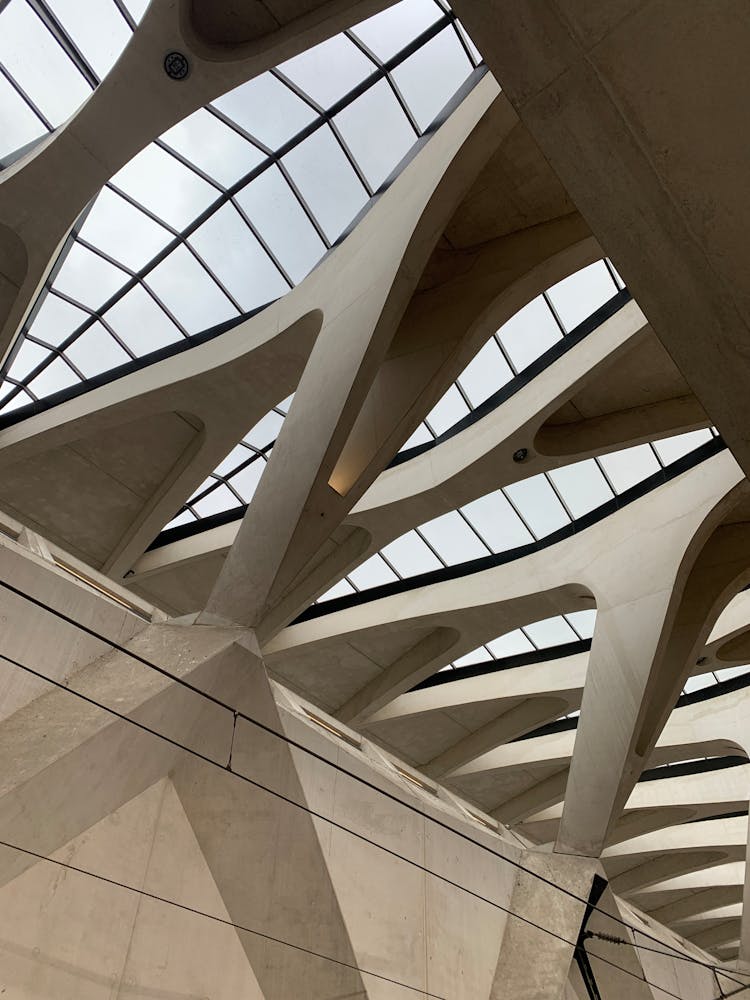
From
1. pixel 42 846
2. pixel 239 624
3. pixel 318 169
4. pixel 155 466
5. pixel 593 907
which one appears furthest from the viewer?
pixel 155 466

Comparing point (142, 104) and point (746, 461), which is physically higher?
point (142, 104)

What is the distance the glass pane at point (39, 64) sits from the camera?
13.5 m

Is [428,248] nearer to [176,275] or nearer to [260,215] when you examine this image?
[260,215]

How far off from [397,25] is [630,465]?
12.1 metres

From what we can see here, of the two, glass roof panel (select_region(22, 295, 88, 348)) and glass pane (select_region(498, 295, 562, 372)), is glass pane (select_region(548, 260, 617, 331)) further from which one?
glass roof panel (select_region(22, 295, 88, 348))

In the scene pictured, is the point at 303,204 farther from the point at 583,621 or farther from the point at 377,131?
the point at 583,621

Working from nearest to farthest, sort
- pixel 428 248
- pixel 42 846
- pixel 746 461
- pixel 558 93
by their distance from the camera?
pixel 558 93, pixel 746 461, pixel 42 846, pixel 428 248

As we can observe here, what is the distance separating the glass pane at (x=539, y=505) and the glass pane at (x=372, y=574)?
4620 millimetres

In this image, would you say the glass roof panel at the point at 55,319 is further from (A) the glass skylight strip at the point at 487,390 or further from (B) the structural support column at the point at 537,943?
(B) the structural support column at the point at 537,943

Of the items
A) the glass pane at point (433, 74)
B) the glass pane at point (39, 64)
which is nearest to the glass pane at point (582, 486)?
A: the glass pane at point (433, 74)

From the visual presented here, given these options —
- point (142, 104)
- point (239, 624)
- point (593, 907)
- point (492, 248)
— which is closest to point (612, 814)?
point (593, 907)

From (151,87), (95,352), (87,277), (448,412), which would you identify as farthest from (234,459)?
(151,87)

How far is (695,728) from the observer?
26984 millimetres

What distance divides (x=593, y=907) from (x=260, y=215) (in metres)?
15.5
